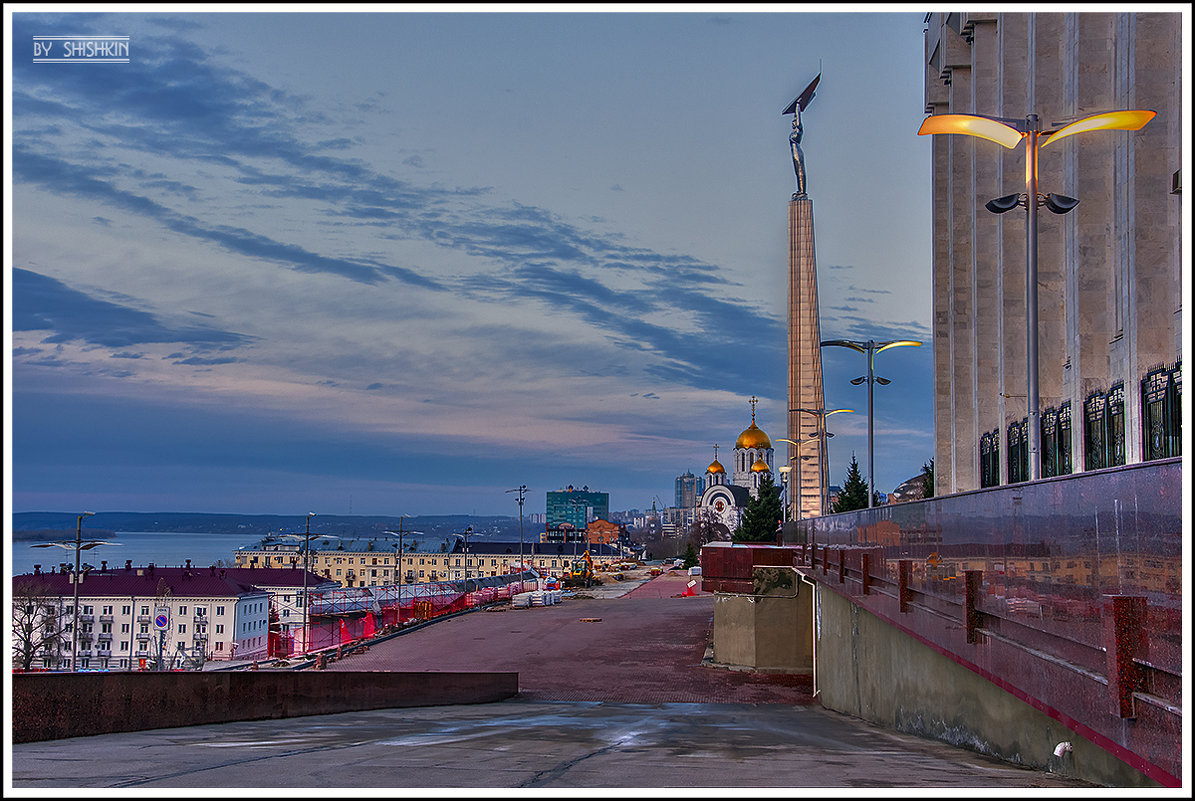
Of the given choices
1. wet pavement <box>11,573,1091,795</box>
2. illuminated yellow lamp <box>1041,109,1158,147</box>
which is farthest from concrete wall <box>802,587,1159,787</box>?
illuminated yellow lamp <box>1041,109,1158,147</box>

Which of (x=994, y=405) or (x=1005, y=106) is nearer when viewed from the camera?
(x=1005, y=106)

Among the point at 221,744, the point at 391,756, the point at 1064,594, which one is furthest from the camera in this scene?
the point at 221,744

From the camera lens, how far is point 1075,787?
6.79 metres

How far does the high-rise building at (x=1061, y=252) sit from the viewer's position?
1781 centimetres

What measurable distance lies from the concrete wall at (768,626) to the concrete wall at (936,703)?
5482 mm

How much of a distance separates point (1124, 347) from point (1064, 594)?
15021mm

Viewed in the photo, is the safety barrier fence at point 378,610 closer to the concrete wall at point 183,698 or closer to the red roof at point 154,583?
the red roof at point 154,583

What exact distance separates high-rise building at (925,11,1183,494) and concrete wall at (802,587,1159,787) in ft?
18.9

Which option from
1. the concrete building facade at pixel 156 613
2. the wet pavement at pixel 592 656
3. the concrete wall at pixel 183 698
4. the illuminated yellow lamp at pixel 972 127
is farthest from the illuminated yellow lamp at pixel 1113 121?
the concrete building facade at pixel 156 613

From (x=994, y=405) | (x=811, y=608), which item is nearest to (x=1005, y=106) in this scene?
(x=994, y=405)

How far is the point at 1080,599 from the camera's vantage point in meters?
5.79

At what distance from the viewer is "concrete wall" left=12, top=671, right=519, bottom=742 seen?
10.3 meters

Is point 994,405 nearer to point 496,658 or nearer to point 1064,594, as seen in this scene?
point 496,658

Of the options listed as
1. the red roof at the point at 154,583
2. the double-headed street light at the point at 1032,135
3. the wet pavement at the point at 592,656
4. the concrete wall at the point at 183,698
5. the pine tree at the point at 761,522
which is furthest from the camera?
the red roof at the point at 154,583
